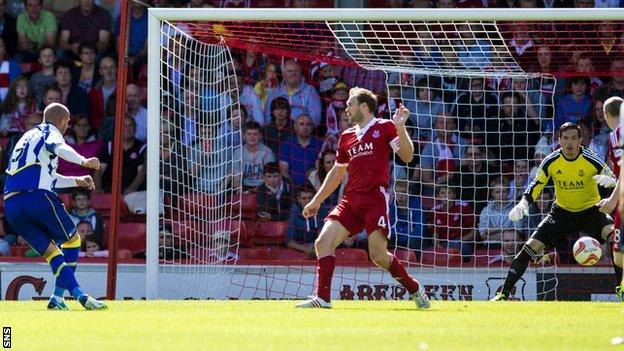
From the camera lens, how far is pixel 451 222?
56.4 feet

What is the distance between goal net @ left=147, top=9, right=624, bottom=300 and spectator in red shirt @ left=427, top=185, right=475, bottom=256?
2 cm

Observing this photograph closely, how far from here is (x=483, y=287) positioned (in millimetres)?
15930

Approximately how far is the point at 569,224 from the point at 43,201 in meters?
5.98

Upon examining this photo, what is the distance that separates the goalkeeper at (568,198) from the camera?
1461cm

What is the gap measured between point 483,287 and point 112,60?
6.88 metres

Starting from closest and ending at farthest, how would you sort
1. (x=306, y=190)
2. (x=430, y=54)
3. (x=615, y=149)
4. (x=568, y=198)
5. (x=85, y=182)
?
(x=85, y=182), (x=615, y=149), (x=568, y=198), (x=430, y=54), (x=306, y=190)

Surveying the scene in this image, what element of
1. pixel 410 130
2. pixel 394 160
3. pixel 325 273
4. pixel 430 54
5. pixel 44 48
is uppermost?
pixel 44 48

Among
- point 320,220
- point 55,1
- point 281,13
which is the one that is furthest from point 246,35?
point 55,1

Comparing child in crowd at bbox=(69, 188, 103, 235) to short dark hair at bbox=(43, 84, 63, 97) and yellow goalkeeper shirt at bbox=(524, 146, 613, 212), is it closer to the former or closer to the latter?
short dark hair at bbox=(43, 84, 63, 97)

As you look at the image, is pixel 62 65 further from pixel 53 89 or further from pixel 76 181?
pixel 76 181

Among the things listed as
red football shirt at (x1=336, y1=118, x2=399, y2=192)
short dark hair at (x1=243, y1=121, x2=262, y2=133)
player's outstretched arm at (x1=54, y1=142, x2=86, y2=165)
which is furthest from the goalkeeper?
player's outstretched arm at (x1=54, y1=142, x2=86, y2=165)

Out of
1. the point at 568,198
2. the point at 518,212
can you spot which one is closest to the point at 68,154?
the point at 518,212

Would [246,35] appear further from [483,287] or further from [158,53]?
[483,287]

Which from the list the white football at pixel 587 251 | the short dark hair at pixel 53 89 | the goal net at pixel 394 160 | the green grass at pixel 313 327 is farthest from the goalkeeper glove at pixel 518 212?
the short dark hair at pixel 53 89
